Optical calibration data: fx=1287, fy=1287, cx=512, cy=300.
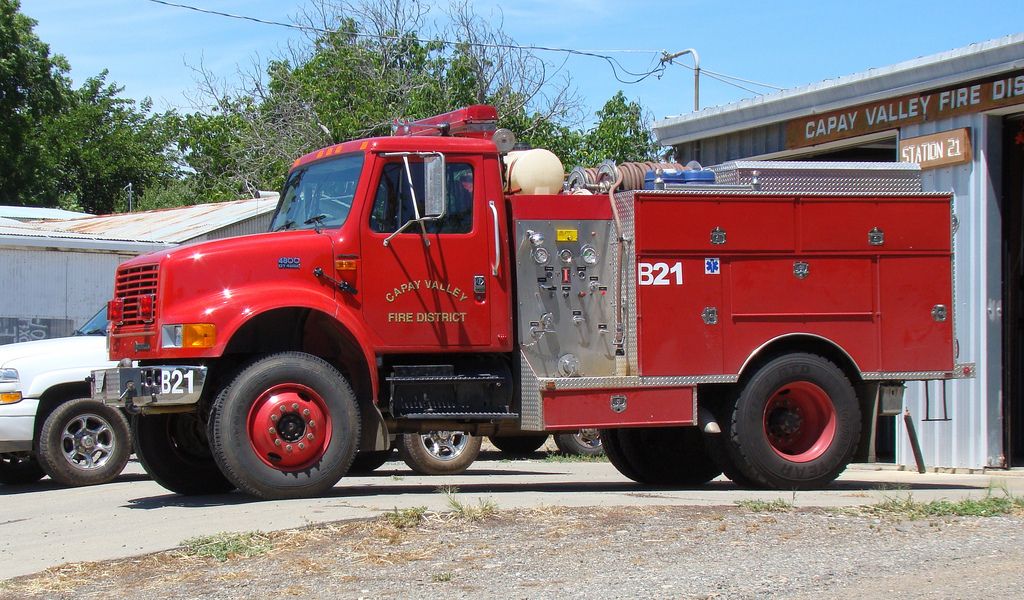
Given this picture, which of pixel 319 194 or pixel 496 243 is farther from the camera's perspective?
pixel 319 194

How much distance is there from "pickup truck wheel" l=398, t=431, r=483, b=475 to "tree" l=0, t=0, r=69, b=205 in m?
28.2

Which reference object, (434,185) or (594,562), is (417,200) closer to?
(434,185)

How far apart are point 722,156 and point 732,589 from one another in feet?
40.6

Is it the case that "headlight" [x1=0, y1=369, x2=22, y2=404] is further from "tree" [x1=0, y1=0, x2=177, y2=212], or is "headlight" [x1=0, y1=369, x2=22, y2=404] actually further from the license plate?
"tree" [x1=0, y1=0, x2=177, y2=212]

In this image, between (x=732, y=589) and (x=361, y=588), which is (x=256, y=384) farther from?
(x=732, y=589)

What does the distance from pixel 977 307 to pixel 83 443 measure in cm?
968

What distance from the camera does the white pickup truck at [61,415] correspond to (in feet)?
42.4

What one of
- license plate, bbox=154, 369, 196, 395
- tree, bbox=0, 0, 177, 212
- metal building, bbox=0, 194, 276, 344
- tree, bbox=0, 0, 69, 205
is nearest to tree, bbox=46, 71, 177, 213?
tree, bbox=0, 0, 177, 212

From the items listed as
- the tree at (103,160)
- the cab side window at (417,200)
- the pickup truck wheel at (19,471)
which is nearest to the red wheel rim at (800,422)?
the cab side window at (417,200)

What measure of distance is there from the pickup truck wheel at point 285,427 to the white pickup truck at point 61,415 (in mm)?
4070

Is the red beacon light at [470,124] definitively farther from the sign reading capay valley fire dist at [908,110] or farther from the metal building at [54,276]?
the metal building at [54,276]

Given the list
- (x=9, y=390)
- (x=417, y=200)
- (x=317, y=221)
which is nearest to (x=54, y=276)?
(x=9, y=390)

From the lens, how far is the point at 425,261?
10.1m

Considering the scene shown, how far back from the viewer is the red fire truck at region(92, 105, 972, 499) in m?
9.55
